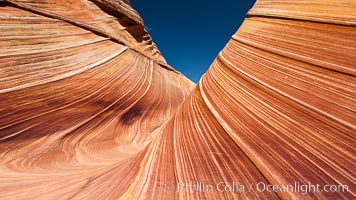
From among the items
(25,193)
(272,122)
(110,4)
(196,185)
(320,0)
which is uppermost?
(110,4)

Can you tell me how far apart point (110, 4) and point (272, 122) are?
4.05m

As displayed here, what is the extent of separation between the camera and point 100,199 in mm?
1139

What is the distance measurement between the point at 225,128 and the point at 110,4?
3868 mm

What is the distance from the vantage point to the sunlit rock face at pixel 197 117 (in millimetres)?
1075

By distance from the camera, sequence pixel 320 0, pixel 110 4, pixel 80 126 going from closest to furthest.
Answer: pixel 320 0
pixel 80 126
pixel 110 4

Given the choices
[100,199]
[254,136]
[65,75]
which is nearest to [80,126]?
[65,75]

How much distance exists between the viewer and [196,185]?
1.12m

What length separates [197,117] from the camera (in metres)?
1.76

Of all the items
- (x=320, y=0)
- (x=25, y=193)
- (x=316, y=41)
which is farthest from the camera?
(x=320, y=0)

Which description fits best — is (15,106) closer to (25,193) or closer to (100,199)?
(25,193)

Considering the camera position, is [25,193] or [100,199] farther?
[25,193]

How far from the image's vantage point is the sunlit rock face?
3.53 feet

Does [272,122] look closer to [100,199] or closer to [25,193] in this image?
[100,199]

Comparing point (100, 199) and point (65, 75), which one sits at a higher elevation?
point (65, 75)
